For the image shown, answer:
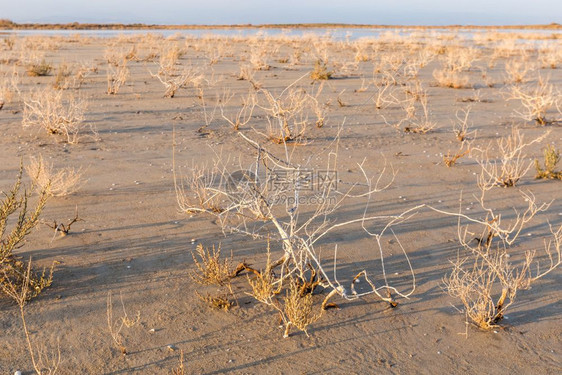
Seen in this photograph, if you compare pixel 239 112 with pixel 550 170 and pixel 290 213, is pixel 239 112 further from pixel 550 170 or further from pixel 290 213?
pixel 290 213

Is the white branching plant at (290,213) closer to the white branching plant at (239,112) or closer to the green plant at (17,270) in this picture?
the green plant at (17,270)

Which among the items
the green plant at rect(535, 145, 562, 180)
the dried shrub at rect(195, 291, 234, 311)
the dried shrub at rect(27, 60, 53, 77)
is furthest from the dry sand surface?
the dried shrub at rect(27, 60, 53, 77)

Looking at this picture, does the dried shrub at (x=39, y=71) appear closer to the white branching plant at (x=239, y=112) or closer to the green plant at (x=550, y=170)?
the white branching plant at (x=239, y=112)

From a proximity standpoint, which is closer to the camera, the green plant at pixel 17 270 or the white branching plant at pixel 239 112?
the green plant at pixel 17 270

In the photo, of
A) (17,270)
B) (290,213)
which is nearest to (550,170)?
(290,213)

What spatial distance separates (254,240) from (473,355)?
2.22 m

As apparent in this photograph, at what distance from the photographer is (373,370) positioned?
3344mm

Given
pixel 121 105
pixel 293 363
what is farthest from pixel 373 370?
pixel 121 105

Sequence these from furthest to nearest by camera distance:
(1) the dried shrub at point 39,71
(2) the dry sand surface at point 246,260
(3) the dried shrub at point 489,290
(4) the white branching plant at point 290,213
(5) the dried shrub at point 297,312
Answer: (1) the dried shrub at point 39,71
(4) the white branching plant at point 290,213
(3) the dried shrub at point 489,290
(5) the dried shrub at point 297,312
(2) the dry sand surface at point 246,260

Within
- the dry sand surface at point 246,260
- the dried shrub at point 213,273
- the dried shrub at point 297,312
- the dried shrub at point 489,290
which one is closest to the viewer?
the dry sand surface at point 246,260

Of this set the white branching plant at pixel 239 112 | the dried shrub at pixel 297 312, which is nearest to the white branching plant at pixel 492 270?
the dried shrub at pixel 297 312

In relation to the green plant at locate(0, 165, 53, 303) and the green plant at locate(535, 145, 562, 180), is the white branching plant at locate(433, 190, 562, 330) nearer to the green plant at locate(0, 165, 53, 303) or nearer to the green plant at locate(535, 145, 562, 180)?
the green plant at locate(535, 145, 562, 180)

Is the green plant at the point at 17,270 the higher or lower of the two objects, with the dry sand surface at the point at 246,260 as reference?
higher

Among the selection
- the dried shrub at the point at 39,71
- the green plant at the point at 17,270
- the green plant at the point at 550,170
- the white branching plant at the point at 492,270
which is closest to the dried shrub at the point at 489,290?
the white branching plant at the point at 492,270
